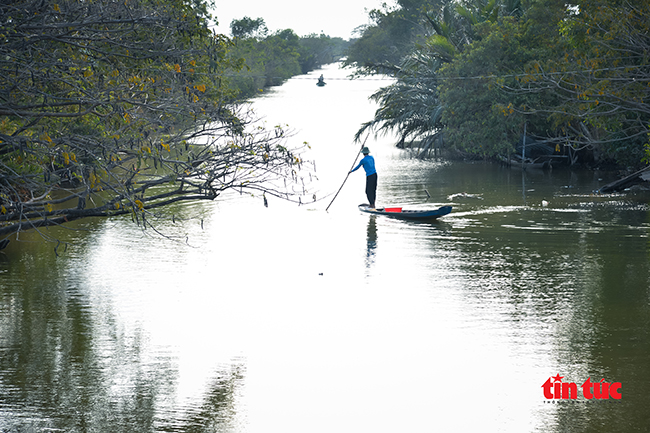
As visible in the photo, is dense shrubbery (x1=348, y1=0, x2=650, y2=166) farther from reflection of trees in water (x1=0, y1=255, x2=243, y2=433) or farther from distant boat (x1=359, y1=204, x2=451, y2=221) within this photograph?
reflection of trees in water (x1=0, y1=255, x2=243, y2=433)

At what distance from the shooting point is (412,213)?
1805 cm

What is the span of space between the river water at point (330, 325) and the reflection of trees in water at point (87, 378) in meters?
0.02

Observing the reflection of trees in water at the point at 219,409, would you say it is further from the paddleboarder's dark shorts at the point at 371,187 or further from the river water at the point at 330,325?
the paddleboarder's dark shorts at the point at 371,187

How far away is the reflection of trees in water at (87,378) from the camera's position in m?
6.88

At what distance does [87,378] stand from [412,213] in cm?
1126

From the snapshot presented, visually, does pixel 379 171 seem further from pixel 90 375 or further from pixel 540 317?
pixel 90 375

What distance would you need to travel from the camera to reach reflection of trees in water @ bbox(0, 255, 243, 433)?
688 cm

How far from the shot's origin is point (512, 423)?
270 inches

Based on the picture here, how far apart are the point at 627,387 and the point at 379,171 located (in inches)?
903

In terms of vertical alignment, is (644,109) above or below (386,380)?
above

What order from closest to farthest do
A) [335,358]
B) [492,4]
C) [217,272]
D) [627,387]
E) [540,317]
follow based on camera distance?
[627,387] → [335,358] → [540,317] → [217,272] → [492,4]

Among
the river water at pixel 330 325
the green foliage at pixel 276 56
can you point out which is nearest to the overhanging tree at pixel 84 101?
the river water at pixel 330 325

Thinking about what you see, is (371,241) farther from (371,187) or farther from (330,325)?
(330,325)

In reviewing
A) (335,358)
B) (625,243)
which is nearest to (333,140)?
(625,243)
